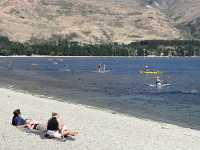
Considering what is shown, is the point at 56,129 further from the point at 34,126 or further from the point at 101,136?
the point at 34,126

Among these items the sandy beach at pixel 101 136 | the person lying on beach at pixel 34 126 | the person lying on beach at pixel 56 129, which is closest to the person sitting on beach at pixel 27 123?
the person lying on beach at pixel 34 126

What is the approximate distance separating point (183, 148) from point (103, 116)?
13.7 meters

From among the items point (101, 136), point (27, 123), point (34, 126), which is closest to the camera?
point (101, 136)

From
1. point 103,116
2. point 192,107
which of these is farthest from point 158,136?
point 192,107

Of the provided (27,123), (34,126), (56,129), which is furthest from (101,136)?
(27,123)

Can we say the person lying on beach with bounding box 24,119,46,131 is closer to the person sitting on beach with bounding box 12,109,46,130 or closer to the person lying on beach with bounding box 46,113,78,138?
the person sitting on beach with bounding box 12,109,46,130

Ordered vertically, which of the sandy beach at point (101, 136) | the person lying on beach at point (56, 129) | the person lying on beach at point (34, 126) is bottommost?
the sandy beach at point (101, 136)

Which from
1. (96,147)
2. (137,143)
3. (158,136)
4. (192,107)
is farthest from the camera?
(192,107)

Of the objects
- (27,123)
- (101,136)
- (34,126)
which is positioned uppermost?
(27,123)

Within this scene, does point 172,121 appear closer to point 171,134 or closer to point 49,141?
point 171,134

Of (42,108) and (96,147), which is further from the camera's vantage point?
(42,108)

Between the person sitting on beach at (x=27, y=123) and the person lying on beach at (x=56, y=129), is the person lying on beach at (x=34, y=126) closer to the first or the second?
the person sitting on beach at (x=27, y=123)

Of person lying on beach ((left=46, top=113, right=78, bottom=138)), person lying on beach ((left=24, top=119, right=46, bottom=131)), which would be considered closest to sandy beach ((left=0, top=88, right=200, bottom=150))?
person lying on beach ((left=46, top=113, right=78, bottom=138))

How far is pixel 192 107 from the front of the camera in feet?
174
